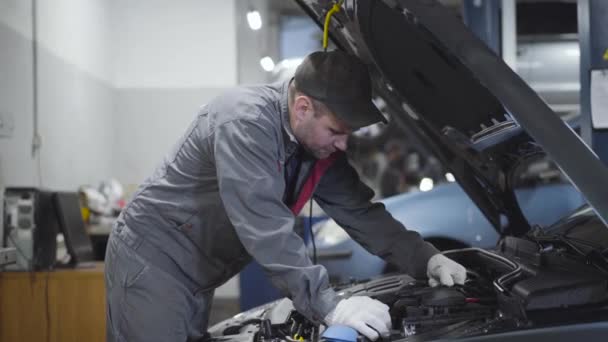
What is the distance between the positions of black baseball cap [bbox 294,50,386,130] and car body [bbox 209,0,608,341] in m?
0.21

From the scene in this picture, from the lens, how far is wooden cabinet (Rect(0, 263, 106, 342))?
3764mm

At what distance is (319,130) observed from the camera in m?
1.81

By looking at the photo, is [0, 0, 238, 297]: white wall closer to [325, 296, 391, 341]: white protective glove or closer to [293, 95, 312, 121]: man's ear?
Result: [293, 95, 312, 121]: man's ear

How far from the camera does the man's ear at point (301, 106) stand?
1765 millimetres

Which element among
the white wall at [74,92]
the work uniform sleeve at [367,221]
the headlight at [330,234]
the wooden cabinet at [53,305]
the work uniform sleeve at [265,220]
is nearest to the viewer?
the work uniform sleeve at [265,220]

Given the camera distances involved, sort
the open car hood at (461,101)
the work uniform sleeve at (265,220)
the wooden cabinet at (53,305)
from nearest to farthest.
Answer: the open car hood at (461,101), the work uniform sleeve at (265,220), the wooden cabinet at (53,305)

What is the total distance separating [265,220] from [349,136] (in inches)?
22.3

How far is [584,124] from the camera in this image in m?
2.37

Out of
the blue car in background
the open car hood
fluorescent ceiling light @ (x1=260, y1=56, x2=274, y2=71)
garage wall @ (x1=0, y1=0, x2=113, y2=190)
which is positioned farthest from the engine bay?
fluorescent ceiling light @ (x1=260, y1=56, x2=274, y2=71)

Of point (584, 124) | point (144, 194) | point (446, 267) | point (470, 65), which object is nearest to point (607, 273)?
point (446, 267)

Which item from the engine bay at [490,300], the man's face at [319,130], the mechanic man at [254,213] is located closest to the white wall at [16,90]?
the mechanic man at [254,213]

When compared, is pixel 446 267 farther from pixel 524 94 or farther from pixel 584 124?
pixel 584 124

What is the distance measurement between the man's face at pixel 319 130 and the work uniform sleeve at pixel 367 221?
28cm

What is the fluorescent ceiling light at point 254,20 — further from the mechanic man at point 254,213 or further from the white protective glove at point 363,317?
the white protective glove at point 363,317
